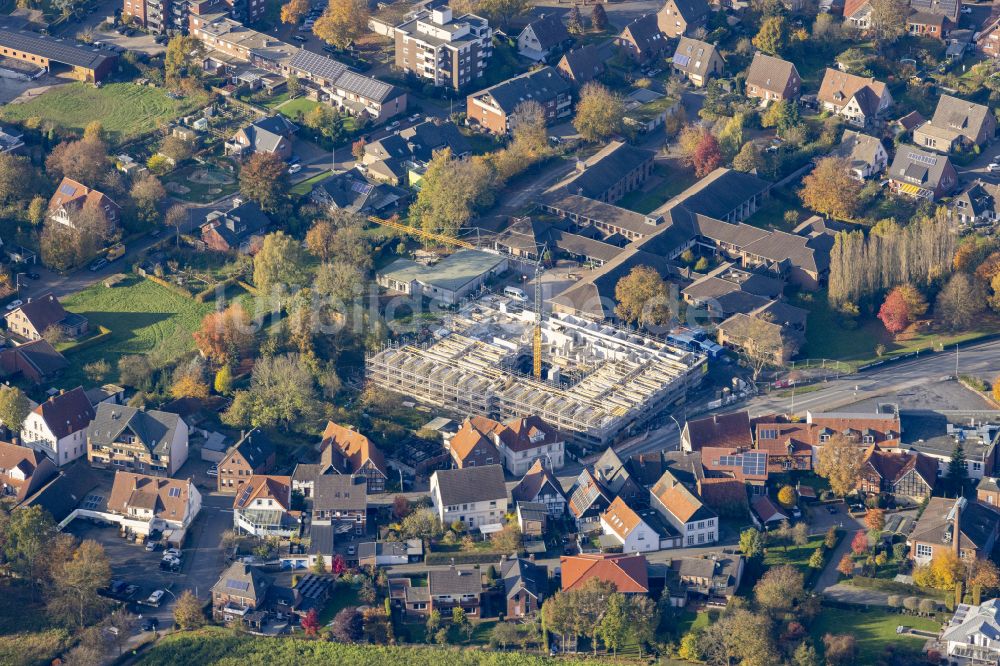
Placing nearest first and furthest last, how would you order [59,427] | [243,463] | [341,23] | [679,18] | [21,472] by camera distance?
[21,472] → [243,463] → [59,427] → [341,23] → [679,18]

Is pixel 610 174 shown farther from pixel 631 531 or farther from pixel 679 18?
pixel 631 531

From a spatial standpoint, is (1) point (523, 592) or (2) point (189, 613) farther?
(1) point (523, 592)

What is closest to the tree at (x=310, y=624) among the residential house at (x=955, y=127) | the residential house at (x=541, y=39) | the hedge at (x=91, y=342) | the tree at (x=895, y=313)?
the hedge at (x=91, y=342)

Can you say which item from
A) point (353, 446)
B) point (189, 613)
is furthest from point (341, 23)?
point (189, 613)

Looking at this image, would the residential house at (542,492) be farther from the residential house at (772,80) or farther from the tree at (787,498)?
the residential house at (772,80)

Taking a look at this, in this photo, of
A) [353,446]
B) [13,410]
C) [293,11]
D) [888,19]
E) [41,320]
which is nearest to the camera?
[353,446]

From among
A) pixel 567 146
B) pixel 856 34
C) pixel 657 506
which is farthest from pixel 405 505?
pixel 856 34

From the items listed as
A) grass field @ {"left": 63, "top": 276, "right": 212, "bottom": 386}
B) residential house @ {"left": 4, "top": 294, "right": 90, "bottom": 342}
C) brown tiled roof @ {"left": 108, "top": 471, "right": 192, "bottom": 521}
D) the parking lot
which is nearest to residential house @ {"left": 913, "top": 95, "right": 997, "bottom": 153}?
grass field @ {"left": 63, "top": 276, "right": 212, "bottom": 386}

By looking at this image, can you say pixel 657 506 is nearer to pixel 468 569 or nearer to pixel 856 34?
pixel 468 569
